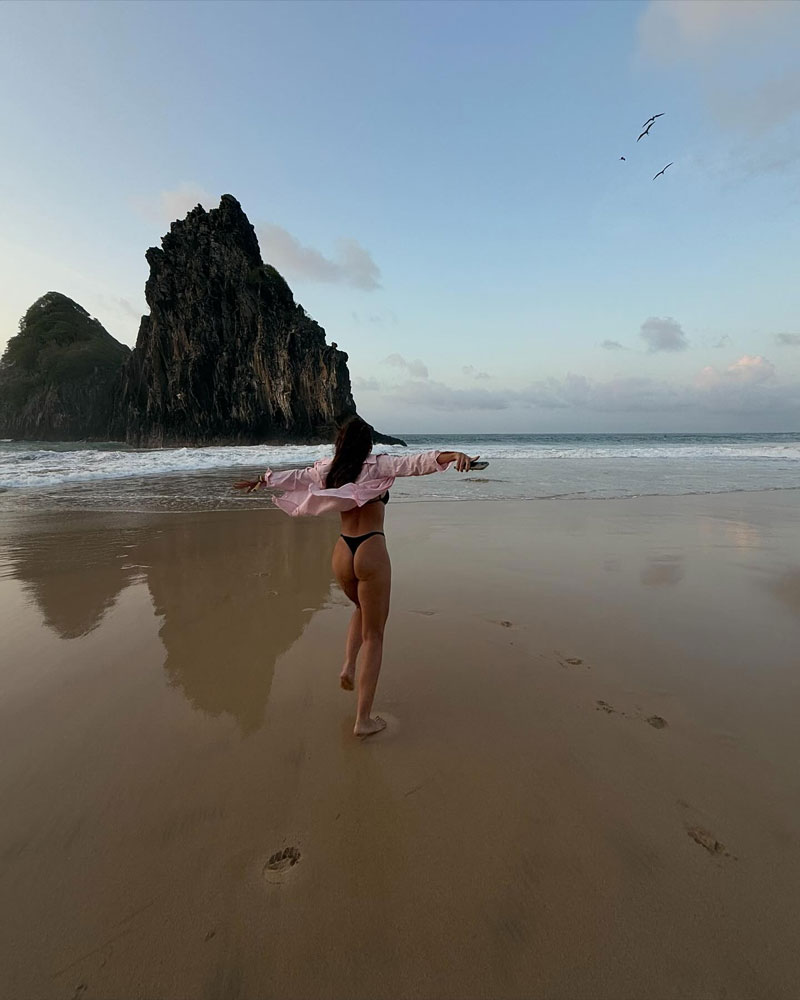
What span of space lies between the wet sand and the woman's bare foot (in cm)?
5

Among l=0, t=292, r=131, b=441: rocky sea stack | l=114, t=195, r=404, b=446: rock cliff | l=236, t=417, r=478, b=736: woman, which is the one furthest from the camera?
l=0, t=292, r=131, b=441: rocky sea stack

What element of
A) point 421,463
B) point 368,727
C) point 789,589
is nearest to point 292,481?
point 421,463

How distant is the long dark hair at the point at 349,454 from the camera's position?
2598mm

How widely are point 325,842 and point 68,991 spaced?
827mm

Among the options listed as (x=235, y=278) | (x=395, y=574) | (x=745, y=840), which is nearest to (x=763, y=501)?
(x=395, y=574)

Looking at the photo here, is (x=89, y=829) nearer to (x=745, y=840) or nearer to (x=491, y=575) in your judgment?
(x=745, y=840)

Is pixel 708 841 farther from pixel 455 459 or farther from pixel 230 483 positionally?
pixel 230 483

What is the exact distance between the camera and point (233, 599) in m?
4.60

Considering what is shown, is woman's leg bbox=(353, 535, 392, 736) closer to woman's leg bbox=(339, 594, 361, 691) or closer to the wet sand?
the wet sand

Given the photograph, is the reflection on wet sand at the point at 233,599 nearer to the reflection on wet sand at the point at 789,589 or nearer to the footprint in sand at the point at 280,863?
the footprint in sand at the point at 280,863

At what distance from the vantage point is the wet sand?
4.62 ft

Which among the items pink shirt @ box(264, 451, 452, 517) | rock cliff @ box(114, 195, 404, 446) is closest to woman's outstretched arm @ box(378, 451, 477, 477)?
pink shirt @ box(264, 451, 452, 517)

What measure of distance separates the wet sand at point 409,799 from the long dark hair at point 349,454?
138 cm

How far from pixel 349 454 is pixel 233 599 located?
2.72 metres
